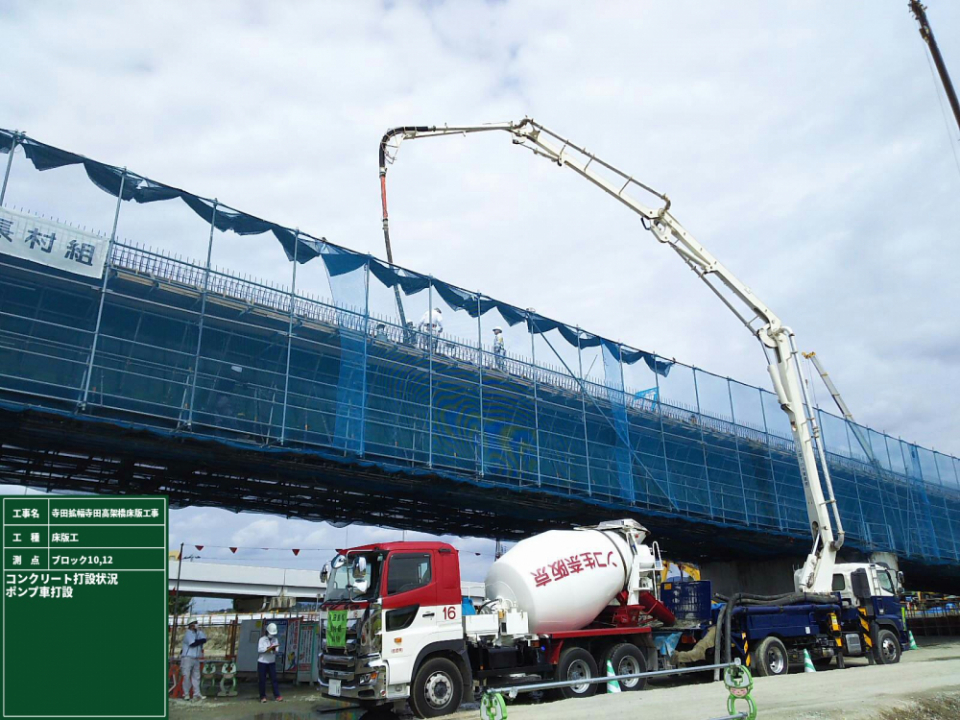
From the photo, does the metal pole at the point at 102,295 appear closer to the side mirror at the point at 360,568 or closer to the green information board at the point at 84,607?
the side mirror at the point at 360,568

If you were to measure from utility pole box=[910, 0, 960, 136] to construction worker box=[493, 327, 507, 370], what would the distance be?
44.2 feet

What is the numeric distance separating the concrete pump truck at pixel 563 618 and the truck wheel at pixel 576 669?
0.08ft

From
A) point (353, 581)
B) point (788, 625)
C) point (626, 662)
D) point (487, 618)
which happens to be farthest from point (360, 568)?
point (788, 625)

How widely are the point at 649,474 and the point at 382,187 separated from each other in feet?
41.2

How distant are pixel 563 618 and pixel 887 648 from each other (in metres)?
11.1

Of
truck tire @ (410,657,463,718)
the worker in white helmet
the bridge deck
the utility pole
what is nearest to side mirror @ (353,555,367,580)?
truck tire @ (410,657,463,718)

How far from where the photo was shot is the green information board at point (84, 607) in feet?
14.7

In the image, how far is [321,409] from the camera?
1648cm

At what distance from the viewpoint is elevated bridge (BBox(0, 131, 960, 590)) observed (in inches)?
546

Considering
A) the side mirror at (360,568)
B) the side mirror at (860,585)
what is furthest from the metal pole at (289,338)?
the side mirror at (860,585)

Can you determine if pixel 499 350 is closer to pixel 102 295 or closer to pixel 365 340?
pixel 365 340

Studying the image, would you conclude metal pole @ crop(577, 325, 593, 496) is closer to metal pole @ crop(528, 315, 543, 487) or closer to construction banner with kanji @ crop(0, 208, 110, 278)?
metal pole @ crop(528, 315, 543, 487)

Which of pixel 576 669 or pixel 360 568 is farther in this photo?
pixel 576 669

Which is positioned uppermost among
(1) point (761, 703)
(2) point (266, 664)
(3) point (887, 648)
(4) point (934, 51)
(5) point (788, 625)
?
(4) point (934, 51)
